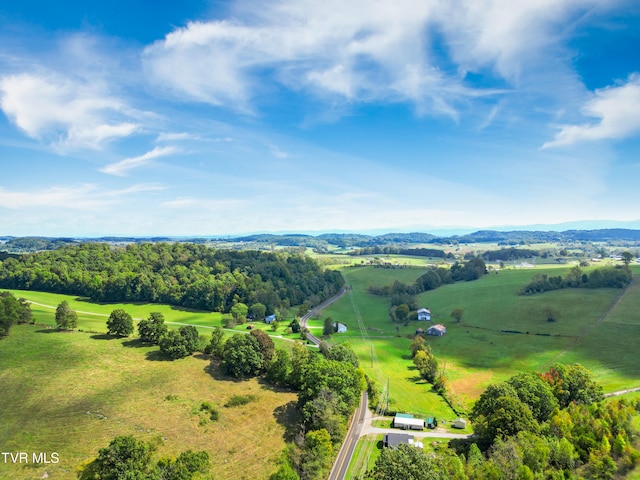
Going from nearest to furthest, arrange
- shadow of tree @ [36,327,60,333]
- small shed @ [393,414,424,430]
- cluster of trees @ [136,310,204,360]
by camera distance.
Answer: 1. small shed @ [393,414,424,430]
2. cluster of trees @ [136,310,204,360]
3. shadow of tree @ [36,327,60,333]

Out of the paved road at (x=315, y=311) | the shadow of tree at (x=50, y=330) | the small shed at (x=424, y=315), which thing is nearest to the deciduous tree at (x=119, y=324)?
the shadow of tree at (x=50, y=330)

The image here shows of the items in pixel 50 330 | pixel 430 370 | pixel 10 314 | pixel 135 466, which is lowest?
pixel 430 370

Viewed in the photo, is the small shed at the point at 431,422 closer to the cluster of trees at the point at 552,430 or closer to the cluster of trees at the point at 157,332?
the cluster of trees at the point at 552,430

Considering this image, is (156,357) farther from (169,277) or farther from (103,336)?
(169,277)

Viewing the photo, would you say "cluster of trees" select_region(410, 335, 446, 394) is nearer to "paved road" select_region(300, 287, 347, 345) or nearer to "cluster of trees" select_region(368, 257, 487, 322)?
"paved road" select_region(300, 287, 347, 345)

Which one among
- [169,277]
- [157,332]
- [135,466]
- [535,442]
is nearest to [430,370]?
[535,442]

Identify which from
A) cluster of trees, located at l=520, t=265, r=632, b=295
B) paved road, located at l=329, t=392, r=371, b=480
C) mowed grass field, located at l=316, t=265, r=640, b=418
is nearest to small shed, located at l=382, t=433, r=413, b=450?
paved road, located at l=329, t=392, r=371, b=480

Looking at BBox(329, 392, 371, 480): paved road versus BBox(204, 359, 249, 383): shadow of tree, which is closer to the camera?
BBox(329, 392, 371, 480): paved road
